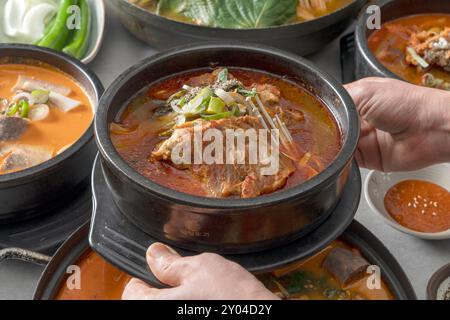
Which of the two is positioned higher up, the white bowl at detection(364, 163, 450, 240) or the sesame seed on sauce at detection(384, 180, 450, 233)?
the white bowl at detection(364, 163, 450, 240)

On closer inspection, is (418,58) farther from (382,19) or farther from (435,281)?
(435,281)

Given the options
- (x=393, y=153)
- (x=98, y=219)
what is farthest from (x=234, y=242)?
(x=393, y=153)

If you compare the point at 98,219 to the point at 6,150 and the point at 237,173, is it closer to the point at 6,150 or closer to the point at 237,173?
the point at 237,173

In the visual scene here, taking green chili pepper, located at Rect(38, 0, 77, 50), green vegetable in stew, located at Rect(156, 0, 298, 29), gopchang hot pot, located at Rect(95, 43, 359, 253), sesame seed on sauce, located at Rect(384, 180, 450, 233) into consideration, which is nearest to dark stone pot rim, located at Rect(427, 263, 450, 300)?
sesame seed on sauce, located at Rect(384, 180, 450, 233)

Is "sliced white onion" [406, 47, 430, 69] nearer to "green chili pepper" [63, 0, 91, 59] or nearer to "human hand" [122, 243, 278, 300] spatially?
"green chili pepper" [63, 0, 91, 59]

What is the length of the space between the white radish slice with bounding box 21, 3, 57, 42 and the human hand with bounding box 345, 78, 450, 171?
1.77 meters

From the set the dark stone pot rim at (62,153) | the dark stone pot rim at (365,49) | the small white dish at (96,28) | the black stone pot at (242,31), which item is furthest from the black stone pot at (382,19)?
the small white dish at (96,28)

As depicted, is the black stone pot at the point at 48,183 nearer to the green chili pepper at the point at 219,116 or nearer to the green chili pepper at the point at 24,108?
the green chili pepper at the point at 24,108

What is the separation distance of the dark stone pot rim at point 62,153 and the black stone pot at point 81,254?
0.25m

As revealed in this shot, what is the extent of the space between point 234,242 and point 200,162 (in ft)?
0.71

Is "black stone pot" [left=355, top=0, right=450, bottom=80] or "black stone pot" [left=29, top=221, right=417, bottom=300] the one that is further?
"black stone pot" [left=355, top=0, right=450, bottom=80]

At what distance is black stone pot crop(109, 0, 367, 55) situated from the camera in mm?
2746

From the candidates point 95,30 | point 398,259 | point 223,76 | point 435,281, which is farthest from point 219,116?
point 95,30

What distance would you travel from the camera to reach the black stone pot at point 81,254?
6.00 feet
